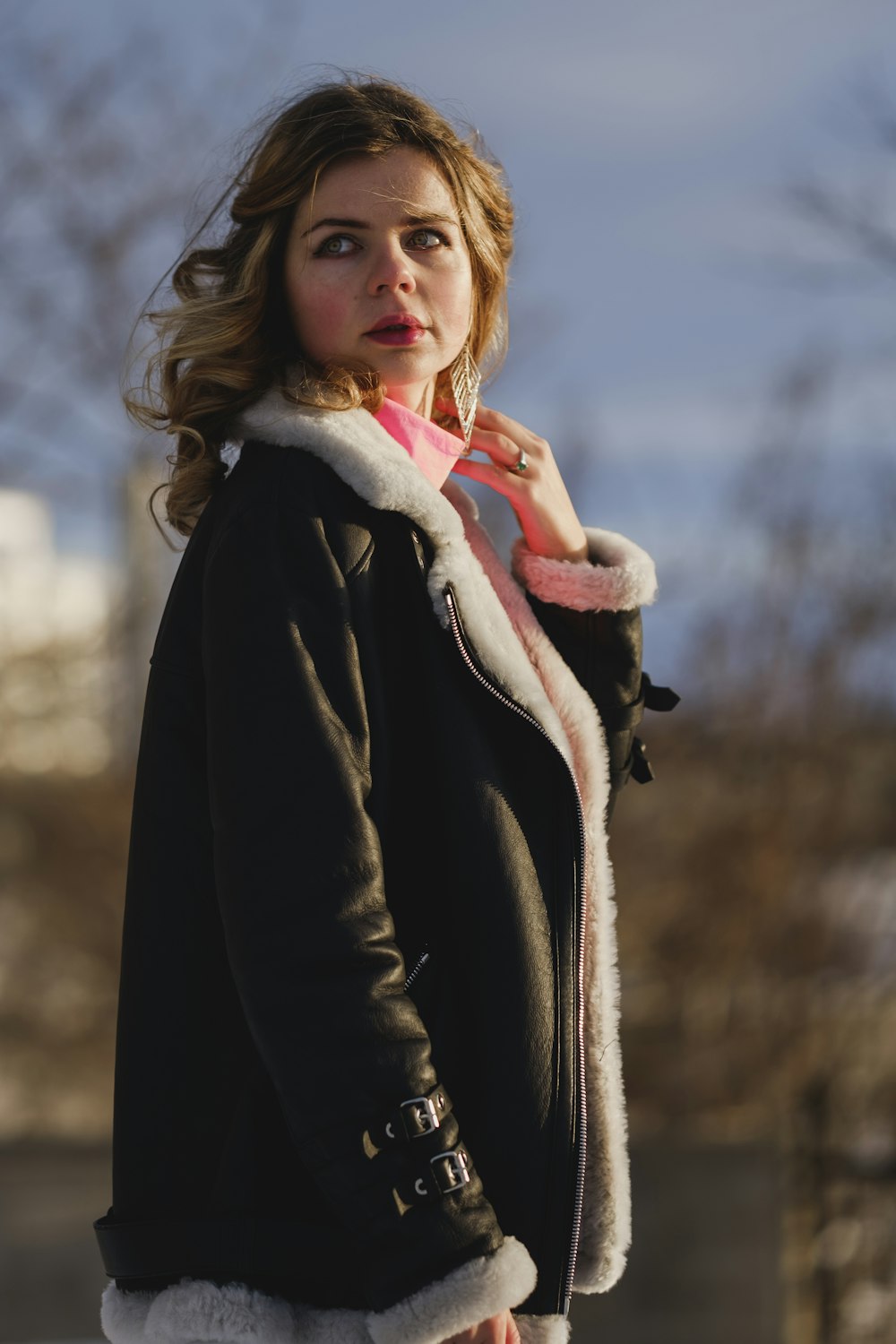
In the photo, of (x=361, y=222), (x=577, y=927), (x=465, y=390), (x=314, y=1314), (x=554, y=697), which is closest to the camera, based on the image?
(x=314, y=1314)

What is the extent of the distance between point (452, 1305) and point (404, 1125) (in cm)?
17

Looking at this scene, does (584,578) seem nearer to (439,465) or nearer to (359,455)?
(439,465)

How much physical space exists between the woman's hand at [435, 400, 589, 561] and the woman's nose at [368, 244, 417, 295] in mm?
262

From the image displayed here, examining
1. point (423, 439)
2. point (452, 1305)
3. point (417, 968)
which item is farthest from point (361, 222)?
point (452, 1305)

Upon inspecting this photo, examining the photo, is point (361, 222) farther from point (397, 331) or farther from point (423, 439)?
point (423, 439)

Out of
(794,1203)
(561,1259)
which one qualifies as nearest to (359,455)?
(561,1259)

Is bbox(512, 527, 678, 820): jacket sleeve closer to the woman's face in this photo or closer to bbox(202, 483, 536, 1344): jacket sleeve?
the woman's face

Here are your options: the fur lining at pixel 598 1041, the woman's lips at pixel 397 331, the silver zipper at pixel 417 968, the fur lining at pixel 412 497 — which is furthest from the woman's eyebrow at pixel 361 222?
the silver zipper at pixel 417 968

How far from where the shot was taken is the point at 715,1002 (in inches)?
273

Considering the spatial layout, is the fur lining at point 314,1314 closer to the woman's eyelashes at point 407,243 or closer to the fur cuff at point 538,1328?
the fur cuff at point 538,1328

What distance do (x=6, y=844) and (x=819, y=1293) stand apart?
464 centimetres

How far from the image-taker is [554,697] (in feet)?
6.08

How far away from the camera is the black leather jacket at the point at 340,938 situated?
1.40 metres

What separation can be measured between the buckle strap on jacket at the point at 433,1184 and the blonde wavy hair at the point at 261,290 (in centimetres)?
85
